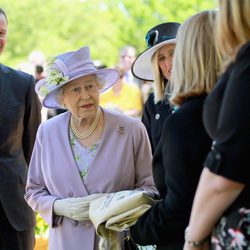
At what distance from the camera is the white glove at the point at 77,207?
3.37m

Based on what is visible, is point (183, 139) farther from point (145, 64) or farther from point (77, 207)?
point (145, 64)

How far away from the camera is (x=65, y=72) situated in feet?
11.9

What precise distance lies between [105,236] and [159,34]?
1.61m

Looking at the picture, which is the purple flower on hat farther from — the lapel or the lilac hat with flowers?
the lapel

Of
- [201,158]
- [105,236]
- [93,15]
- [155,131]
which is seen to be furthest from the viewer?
[93,15]

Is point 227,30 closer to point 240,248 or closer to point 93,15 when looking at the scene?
point 240,248

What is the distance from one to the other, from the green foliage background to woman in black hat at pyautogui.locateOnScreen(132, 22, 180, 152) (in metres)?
18.2

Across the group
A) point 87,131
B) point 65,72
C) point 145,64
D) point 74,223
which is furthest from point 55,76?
point 145,64

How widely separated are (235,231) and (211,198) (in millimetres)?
146

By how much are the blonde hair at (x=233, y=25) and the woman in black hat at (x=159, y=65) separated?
170cm

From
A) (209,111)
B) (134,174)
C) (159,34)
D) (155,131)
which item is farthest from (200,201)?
(159,34)

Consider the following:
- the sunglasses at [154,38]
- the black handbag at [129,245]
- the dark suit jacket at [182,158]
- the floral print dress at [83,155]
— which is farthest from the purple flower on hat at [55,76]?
the dark suit jacket at [182,158]

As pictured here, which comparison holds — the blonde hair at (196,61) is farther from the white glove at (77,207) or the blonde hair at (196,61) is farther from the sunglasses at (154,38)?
the sunglasses at (154,38)

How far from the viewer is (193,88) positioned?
2.67 metres
